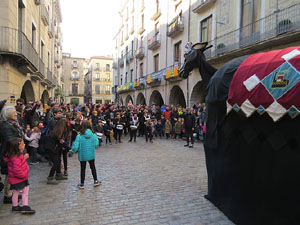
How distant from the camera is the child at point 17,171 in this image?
3734 millimetres

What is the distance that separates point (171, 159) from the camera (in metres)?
7.73

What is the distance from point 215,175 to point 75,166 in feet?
15.1

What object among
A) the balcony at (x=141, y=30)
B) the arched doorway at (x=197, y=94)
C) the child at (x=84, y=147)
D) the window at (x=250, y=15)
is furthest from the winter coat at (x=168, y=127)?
the balcony at (x=141, y=30)

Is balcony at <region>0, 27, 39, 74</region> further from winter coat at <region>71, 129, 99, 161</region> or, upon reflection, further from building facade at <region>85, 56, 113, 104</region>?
building facade at <region>85, 56, 113, 104</region>

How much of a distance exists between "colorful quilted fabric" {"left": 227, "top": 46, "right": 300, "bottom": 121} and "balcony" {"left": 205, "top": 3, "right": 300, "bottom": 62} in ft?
22.7

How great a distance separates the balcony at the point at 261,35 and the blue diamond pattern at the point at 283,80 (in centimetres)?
714

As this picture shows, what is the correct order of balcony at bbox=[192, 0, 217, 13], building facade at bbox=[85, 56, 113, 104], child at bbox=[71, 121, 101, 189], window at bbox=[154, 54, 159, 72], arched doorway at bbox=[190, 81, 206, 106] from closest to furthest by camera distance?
1. child at bbox=[71, 121, 101, 189]
2. balcony at bbox=[192, 0, 217, 13]
3. arched doorway at bbox=[190, 81, 206, 106]
4. window at bbox=[154, 54, 159, 72]
5. building facade at bbox=[85, 56, 113, 104]

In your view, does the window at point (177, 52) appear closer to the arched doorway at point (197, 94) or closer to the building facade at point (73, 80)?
the arched doorway at point (197, 94)

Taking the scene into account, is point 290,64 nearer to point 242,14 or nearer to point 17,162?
point 17,162

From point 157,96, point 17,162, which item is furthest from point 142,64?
point 17,162

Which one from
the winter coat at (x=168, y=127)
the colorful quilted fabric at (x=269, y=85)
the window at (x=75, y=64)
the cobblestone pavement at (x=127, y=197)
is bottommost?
the cobblestone pavement at (x=127, y=197)

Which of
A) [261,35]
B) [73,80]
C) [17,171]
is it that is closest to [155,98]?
[261,35]

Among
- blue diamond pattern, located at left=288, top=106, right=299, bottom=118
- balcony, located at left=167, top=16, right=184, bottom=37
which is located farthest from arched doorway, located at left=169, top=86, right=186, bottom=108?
blue diamond pattern, located at left=288, top=106, right=299, bottom=118

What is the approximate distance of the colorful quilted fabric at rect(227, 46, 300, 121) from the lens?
8.66 ft
